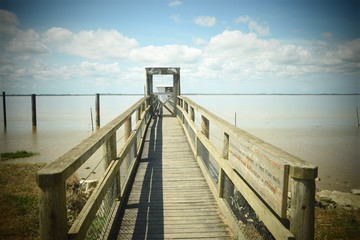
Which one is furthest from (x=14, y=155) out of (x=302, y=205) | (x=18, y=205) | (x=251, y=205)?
(x=302, y=205)

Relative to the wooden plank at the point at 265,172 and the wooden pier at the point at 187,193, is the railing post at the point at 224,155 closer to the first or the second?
the wooden pier at the point at 187,193

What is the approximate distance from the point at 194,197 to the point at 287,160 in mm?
2810

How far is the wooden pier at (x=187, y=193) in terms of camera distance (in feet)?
5.59

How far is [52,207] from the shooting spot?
1.60 m

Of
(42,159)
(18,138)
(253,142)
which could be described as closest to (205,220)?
(253,142)

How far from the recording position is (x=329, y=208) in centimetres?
730

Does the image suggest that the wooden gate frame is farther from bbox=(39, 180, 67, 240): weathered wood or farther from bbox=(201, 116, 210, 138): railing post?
bbox=(39, 180, 67, 240): weathered wood

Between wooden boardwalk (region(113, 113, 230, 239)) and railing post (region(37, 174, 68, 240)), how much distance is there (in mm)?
1692

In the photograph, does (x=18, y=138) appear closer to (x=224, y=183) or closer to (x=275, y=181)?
(x=224, y=183)

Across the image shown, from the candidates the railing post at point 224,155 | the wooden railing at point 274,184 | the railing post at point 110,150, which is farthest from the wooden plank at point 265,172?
the railing post at point 110,150

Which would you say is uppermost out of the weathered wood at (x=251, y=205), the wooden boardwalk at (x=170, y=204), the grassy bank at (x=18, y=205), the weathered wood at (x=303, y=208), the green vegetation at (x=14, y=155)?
the weathered wood at (x=303, y=208)

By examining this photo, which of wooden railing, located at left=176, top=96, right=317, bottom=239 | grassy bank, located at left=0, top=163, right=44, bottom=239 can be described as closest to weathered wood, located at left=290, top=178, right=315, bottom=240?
wooden railing, located at left=176, top=96, right=317, bottom=239

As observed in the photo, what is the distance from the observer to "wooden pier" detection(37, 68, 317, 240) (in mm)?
1705

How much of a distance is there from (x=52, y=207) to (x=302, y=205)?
66.0 inches
